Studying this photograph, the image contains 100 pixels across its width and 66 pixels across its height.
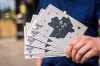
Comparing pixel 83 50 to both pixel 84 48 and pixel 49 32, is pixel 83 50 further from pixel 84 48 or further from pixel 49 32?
pixel 49 32

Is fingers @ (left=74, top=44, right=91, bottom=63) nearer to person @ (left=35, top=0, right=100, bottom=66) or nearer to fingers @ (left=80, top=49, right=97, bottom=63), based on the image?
fingers @ (left=80, top=49, right=97, bottom=63)

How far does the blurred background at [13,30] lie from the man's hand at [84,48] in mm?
5850

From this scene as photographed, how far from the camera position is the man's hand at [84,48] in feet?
4.73

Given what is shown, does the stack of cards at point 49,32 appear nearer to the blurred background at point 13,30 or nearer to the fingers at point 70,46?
the fingers at point 70,46

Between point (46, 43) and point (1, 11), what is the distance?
42.8ft

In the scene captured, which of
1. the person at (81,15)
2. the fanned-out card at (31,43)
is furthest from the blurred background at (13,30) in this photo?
the fanned-out card at (31,43)

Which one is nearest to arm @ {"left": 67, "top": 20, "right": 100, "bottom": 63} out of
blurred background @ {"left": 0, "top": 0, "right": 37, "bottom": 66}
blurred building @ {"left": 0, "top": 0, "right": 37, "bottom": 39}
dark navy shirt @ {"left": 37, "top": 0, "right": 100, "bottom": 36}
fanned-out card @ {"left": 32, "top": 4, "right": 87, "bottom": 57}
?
fanned-out card @ {"left": 32, "top": 4, "right": 87, "bottom": 57}

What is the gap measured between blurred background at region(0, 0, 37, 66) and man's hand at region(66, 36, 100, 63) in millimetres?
5850

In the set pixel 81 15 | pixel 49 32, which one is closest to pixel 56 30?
pixel 49 32

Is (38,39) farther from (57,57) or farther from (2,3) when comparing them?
(2,3)

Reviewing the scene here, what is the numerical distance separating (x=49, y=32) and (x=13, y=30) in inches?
457

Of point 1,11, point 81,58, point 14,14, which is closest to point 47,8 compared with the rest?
point 81,58

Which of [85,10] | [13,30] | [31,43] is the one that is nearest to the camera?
[31,43]

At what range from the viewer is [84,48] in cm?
144
